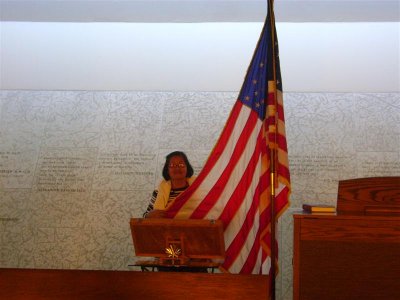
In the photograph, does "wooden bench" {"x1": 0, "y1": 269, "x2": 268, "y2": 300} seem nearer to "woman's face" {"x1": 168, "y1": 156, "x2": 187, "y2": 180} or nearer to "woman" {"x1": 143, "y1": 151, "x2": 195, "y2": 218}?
"woman" {"x1": 143, "y1": 151, "x2": 195, "y2": 218}

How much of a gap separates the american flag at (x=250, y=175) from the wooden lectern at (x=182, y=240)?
0.13 meters

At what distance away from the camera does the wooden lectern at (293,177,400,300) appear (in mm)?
1763

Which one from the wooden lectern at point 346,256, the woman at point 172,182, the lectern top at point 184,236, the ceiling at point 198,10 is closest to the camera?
the wooden lectern at point 346,256

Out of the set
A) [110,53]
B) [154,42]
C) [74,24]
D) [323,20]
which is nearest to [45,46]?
[74,24]

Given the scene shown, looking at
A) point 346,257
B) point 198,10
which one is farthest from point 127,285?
point 198,10

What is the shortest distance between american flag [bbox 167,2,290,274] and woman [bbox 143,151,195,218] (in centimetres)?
61

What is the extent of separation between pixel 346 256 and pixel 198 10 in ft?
12.7

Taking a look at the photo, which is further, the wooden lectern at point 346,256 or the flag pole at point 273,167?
the flag pole at point 273,167

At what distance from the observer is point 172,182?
3.30m

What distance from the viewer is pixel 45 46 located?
5305 mm

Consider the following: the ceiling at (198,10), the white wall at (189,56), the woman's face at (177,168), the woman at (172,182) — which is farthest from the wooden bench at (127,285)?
the ceiling at (198,10)

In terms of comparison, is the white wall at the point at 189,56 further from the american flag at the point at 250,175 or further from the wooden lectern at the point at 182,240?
the wooden lectern at the point at 182,240

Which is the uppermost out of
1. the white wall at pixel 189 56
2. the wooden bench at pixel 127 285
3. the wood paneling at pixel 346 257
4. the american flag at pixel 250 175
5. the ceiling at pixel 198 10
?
the ceiling at pixel 198 10

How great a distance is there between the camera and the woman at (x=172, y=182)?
3.22 metres
